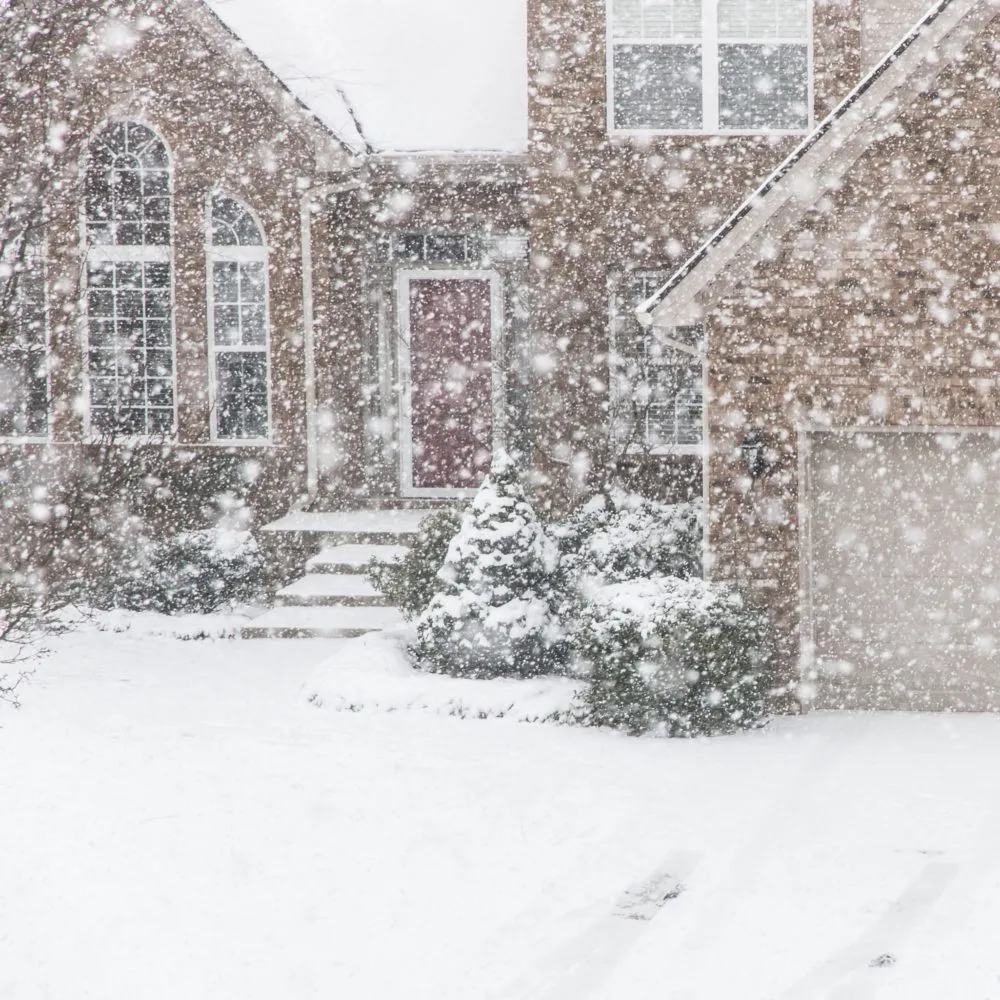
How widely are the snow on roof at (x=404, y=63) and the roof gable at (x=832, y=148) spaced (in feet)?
16.4

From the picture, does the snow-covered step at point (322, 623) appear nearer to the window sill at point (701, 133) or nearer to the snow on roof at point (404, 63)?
the snow on roof at point (404, 63)

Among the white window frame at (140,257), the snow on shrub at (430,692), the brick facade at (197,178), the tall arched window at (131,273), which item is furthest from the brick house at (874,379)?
the tall arched window at (131,273)

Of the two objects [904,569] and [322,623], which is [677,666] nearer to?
[904,569]

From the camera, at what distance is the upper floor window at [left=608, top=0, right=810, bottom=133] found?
14.0 meters

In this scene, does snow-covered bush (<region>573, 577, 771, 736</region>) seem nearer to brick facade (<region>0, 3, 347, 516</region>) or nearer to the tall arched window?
brick facade (<region>0, 3, 347, 516</region>)

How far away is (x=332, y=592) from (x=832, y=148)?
22.0ft

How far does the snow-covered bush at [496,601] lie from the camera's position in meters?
10.8

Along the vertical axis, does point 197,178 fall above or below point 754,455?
above

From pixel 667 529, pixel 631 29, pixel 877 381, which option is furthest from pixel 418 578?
pixel 631 29

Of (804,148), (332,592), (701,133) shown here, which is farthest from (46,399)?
(804,148)

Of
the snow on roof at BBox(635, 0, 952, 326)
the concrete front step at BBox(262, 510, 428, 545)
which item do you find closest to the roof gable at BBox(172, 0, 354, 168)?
the concrete front step at BBox(262, 510, 428, 545)

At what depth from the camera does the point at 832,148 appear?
963 cm

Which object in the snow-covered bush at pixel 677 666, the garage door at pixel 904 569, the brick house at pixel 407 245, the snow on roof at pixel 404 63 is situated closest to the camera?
the snow-covered bush at pixel 677 666

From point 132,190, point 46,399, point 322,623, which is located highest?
point 132,190
